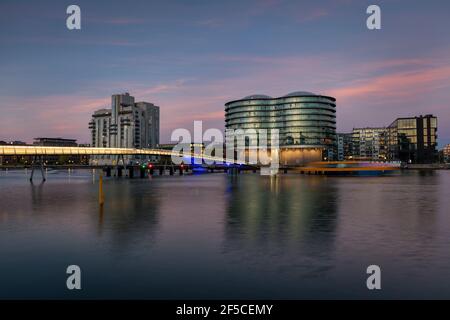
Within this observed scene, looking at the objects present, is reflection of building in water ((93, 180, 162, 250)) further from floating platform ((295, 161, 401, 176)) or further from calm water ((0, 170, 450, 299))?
floating platform ((295, 161, 401, 176))

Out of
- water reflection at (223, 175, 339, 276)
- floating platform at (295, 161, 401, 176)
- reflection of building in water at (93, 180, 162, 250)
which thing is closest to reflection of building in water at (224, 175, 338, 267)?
water reflection at (223, 175, 339, 276)

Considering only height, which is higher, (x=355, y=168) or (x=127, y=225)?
(x=355, y=168)

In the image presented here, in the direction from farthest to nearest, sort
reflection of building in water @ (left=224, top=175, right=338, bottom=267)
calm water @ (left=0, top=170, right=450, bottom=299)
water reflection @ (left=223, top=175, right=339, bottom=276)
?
1. reflection of building in water @ (left=224, top=175, right=338, bottom=267)
2. water reflection @ (left=223, top=175, right=339, bottom=276)
3. calm water @ (left=0, top=170, right=450, bottom=299)

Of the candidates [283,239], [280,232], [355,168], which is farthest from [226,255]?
[355,168]

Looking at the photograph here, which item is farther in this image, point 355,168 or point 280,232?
point 355,168

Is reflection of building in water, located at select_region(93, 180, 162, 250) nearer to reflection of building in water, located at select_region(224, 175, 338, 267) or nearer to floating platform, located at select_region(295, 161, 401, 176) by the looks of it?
reflection of building in water, located at select_region(224, 175, 338, 267)

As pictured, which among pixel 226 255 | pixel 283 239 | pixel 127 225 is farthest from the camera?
pixel 127 225

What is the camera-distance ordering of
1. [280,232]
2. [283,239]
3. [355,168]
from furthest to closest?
[355,168] → [280,232] → [283,239]

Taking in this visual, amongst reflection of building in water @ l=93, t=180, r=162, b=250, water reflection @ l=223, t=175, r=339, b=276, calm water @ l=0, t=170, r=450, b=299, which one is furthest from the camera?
reflection of building in water @ l=93, t=180, r=162, b=250

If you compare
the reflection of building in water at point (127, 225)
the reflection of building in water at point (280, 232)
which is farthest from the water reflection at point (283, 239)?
the reflection of building in water at point (127, 225)

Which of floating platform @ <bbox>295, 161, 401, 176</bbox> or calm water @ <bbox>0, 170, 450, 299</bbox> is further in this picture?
floating platform @ <bbox>295, 161, 401, 176</bbox>

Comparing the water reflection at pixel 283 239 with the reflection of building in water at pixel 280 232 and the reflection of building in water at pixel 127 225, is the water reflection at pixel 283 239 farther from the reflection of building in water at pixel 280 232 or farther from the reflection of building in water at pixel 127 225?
the reflection of building in water at pixel 127 225

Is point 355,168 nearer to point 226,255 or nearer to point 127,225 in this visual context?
point 127,225
